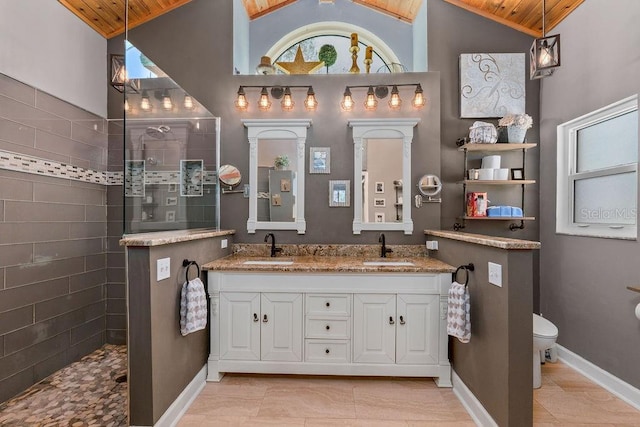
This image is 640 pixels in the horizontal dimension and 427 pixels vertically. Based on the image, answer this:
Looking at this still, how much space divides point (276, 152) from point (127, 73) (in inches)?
53.3

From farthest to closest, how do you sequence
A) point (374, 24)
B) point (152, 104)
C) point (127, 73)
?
point (374, 24) → point (152, 104) → point (127, 73)

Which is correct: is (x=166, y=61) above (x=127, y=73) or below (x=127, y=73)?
above

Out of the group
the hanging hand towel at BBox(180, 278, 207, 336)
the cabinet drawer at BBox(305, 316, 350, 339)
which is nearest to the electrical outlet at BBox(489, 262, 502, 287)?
the cabinet drawer at BBox(305, 316, 350, 339)

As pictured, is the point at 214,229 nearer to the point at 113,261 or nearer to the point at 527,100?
the point at 113,261

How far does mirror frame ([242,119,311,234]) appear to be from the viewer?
2969 millimetres

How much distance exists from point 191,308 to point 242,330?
20.7 inches

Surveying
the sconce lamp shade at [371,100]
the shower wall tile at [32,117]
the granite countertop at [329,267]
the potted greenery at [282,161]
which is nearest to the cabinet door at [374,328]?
the granite countertop at [329,267]

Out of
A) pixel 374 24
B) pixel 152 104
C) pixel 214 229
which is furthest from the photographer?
pixel 374 24

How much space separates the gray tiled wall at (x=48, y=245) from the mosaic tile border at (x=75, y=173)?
4cm

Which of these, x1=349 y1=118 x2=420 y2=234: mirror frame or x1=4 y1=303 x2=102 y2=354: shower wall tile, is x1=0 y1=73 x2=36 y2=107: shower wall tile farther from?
x1=349 y1=118 x2=420 y2=234: mirror frame

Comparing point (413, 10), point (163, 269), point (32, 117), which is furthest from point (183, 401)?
point (413, 10)

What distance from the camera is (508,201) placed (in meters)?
3.09

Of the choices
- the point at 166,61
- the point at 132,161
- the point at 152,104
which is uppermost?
the point at 166,61

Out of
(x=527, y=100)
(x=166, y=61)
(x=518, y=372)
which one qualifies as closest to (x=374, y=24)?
(x=527, y=100)
